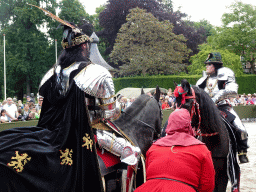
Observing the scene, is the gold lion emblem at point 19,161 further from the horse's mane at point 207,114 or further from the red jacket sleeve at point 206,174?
the horse's mane at point 207,114

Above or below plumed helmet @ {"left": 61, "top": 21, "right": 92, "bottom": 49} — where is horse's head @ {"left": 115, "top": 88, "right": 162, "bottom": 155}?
below

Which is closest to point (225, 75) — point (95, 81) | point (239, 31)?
point (95, 81)

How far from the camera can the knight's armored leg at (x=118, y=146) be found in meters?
3.54

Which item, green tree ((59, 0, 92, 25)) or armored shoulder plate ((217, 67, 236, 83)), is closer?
armored shoulder plate ((217, 67, 236, 83))

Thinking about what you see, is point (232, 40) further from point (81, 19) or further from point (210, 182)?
point (210, 182)

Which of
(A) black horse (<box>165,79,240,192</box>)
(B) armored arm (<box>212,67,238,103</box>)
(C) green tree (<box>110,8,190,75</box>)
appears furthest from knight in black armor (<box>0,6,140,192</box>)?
(C) green tree (<box>110,8,190,75</box>)

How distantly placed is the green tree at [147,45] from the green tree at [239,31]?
5.47 meters

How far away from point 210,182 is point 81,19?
127 feet

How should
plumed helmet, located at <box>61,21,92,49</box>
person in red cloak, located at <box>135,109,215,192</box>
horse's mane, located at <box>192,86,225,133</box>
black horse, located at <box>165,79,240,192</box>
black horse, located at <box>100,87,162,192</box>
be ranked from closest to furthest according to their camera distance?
person in red cloak, located at <box>135,109,215,192</box> < plumed helmet, located at <box>61,21,92,49</box> < black horse, located at <box>100,87,162,192</box> < black horse, located at <box>165,79,240,192</box> < horse's mane, located at <box>192,86,225,133</box>

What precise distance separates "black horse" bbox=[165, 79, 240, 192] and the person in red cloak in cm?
134

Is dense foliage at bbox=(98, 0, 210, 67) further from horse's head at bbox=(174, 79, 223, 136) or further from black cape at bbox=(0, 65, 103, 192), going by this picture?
black cape at bbox=(0, 65, 103, 192)

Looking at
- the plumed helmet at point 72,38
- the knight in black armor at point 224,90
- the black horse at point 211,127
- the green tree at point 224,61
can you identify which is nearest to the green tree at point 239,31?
the green tree at point 224,61

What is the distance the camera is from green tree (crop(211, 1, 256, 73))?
115 feet

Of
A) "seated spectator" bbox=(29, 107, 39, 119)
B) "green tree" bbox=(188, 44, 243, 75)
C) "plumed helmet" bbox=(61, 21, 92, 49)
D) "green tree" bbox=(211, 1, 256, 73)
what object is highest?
"green tree" bbox=(211, 1, 256, 73)
